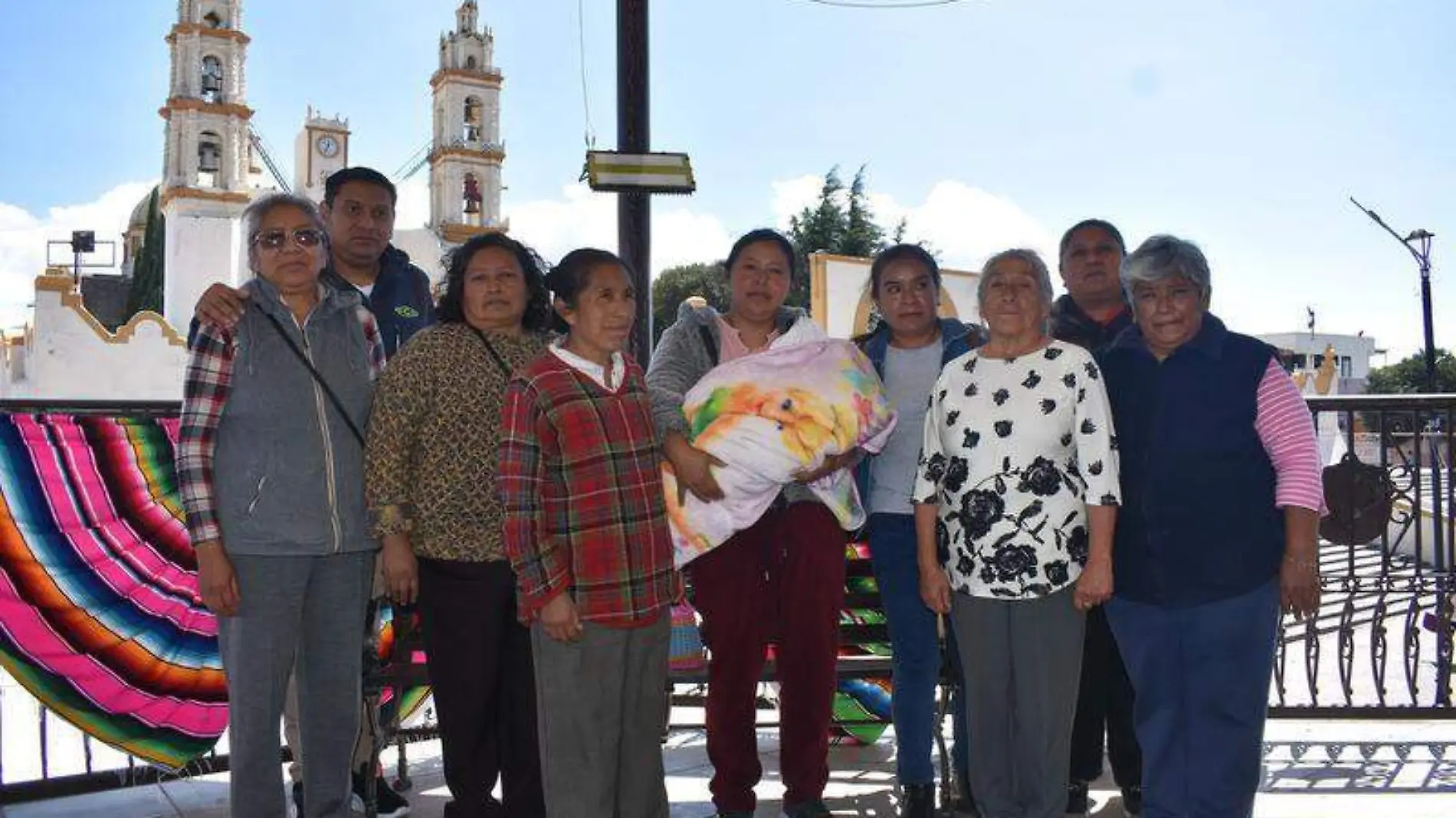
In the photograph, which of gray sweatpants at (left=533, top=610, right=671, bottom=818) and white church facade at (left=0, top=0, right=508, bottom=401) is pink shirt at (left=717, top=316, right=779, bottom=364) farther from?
white church facade at (left=0, top=0, right=508, bottom=401)

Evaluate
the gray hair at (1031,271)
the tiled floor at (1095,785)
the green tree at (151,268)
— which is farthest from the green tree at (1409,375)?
the green tree at (151,268)

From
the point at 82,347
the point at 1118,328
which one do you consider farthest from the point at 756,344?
the point at 82,347

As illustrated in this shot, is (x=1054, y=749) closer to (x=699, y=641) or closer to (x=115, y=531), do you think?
(x=699, y=641)

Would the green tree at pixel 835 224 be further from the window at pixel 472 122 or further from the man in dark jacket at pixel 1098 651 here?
the man in dark jacket at pixel 1098 651

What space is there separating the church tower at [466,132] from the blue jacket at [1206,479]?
1477 inches

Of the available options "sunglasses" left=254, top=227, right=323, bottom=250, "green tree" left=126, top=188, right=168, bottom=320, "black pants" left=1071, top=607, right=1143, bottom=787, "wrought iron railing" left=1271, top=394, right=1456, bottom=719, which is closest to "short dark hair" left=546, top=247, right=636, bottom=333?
"sunglasses" left=254, top=227, right=323, bottom=250

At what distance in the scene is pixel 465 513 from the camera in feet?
8.98

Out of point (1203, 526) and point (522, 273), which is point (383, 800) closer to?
point (522, 273)

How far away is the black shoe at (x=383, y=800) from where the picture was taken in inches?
A: 134

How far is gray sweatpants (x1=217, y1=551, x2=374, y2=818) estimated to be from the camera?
2664 mm

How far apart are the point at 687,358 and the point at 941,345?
0.76m

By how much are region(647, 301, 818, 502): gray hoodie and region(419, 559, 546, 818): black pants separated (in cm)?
61

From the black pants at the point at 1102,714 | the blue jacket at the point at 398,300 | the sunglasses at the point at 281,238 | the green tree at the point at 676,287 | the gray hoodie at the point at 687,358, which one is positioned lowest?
the black pants at the point at 1102,714

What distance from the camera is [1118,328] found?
341 centimetres
